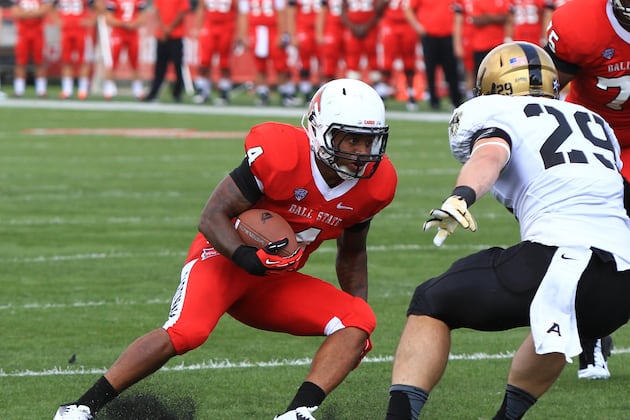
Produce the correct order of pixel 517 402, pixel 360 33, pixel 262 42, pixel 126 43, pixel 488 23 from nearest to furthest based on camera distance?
pixel 517 402, pixel 488 23, pixel 360 33, pixel 262 42, pixel 126 43

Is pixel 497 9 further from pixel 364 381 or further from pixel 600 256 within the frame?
pixel 600 256

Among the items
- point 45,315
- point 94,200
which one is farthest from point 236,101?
point 45,315

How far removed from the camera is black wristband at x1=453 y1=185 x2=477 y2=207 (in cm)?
376

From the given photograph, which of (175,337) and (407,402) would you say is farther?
(175,337)

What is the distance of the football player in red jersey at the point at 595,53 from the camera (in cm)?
556

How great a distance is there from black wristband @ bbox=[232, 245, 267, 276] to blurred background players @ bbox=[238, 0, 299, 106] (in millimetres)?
15574

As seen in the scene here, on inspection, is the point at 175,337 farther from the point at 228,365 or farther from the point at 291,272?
the point at 228,365

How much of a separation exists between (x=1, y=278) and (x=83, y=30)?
14326 millimetres

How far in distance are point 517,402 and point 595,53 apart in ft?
6.17

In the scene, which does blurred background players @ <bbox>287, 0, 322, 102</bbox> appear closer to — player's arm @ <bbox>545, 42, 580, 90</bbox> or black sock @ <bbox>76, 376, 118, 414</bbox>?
player's arm @ <bbox>545, 42, 580, 90</bbox>

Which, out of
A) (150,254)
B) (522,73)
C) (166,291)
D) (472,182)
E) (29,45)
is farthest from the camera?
(29,45)

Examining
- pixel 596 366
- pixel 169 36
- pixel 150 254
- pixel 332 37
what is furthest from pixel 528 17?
pixel 596 366

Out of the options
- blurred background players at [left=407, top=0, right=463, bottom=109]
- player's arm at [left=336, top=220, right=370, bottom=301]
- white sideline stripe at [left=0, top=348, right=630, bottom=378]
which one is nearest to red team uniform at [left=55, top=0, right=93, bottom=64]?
blurred background players at [left=407, top=0, right=463, bottom=109]

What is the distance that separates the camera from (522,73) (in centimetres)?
451
